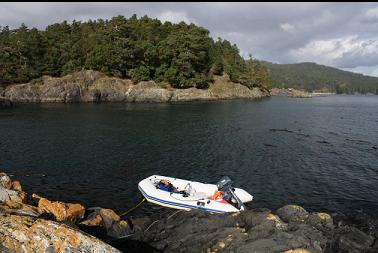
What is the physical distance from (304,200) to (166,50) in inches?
4050

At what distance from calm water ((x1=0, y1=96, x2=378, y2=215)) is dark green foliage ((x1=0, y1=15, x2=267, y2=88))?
5346 centimetres

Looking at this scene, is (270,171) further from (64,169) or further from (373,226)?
(64,169)

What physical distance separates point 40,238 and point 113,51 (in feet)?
366

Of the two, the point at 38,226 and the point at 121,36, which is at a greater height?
the point at 121,36

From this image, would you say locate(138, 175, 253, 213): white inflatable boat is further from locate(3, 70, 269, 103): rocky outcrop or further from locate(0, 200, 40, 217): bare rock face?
locate(3, 70, 269, 103): rocky outcrop

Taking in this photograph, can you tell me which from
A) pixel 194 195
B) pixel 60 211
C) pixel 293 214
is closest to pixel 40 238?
pixel 60 211

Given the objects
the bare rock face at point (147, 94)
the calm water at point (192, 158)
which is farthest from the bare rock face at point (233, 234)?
the bare rock face at point (147, 94)

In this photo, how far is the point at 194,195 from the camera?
84.9ft

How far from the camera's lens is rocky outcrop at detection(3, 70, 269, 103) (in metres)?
107

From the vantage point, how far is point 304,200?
2670 centimetres

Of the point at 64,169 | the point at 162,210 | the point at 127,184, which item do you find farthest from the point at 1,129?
the point at 162,210

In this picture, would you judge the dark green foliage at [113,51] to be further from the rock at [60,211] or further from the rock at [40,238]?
the rock at [40,238]

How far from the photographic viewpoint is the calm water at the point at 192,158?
27578 millimetres

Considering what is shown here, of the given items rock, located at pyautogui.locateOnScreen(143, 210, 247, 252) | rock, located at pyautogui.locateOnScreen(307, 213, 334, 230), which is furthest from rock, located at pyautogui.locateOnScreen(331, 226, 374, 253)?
rock, located at pyautogui.locateOnScreen(143, 210, 247, 252)
